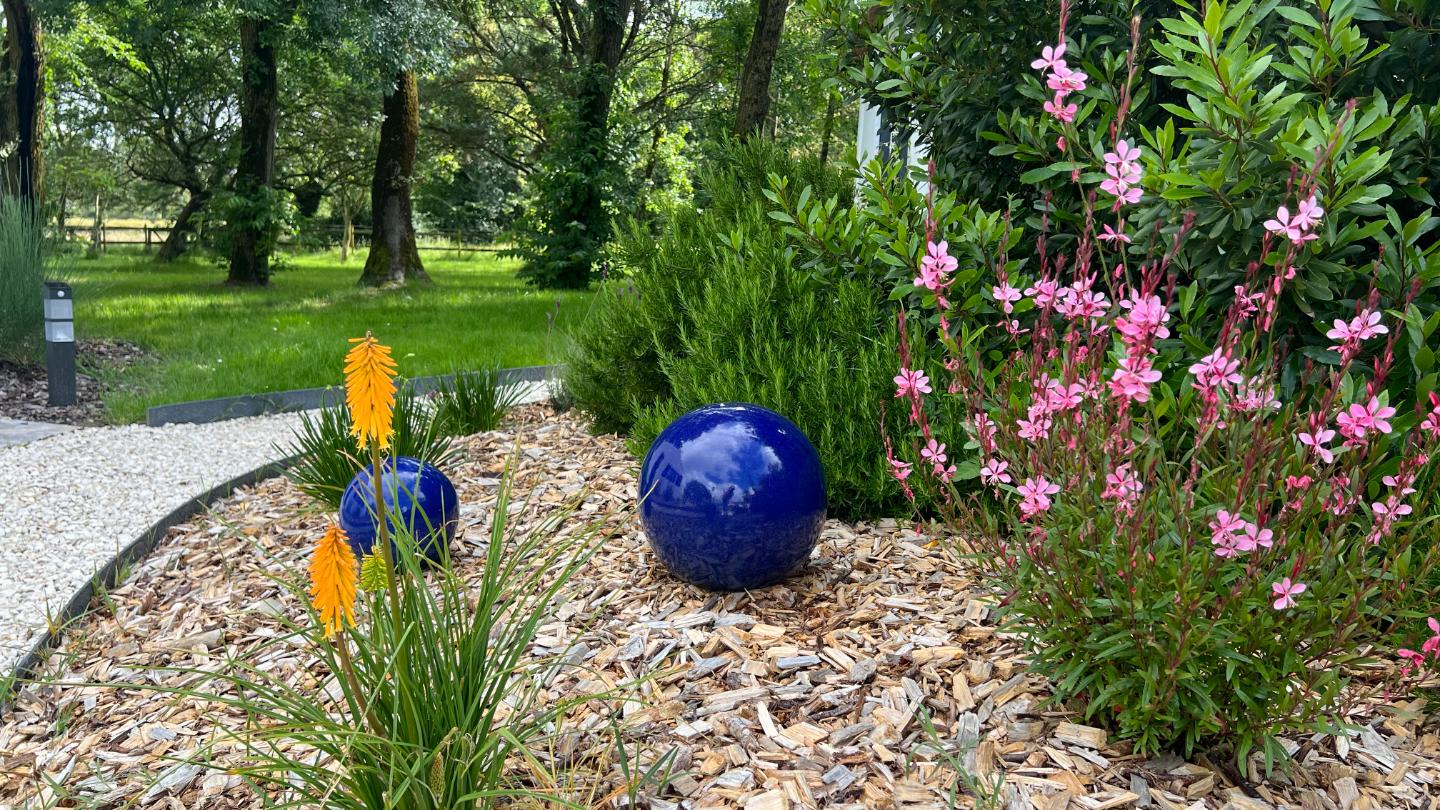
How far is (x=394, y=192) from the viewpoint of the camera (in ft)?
51.9

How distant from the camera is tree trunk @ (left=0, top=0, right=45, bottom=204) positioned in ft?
42.3

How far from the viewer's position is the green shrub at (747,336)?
417 centimetres

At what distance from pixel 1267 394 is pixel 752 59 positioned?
10371 mm

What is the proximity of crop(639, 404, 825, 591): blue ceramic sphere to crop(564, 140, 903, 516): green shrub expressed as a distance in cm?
68

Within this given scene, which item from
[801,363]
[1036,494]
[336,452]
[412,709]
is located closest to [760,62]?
[801,363]

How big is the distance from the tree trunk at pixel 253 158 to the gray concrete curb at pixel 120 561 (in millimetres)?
11615

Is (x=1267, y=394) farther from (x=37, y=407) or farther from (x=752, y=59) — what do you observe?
(x=752, y=59)

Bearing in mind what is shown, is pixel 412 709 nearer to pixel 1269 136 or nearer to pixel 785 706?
pixel 785 706

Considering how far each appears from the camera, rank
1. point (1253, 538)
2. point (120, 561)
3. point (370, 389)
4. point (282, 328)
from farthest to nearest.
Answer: point (282, 328) → point (120, 561) → point (1253, 538) → point (370, 389)

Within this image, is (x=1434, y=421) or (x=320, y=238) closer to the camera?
(x=1434, y=421)

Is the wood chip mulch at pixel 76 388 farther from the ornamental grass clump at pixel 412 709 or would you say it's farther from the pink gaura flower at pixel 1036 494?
the pink gaura flower at pixel 1036 494

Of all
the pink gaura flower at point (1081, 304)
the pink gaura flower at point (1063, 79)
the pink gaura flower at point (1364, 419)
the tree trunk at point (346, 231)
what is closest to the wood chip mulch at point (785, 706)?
the pink gaura flower at point (1364, 419)

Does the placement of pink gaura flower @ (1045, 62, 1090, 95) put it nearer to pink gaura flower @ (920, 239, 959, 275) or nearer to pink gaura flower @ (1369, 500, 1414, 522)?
pink gaura flower @ (920, 239, 959, 275)

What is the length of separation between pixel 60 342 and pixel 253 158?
987cm
